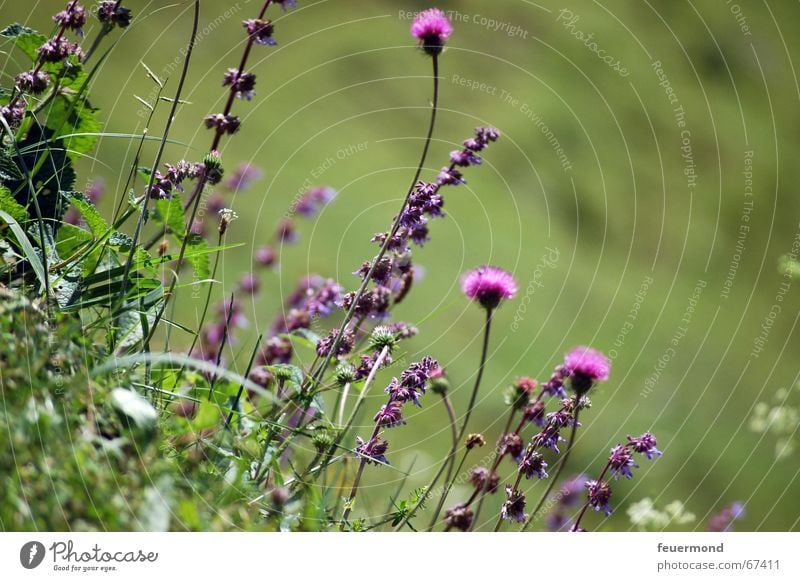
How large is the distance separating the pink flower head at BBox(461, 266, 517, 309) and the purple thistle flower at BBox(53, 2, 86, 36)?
2.52 feet

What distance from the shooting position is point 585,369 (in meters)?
1.21

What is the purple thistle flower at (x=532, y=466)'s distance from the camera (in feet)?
3.96

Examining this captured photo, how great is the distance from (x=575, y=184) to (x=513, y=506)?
3650mm

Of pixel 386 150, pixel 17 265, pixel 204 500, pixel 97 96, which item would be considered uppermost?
pixel 386 150

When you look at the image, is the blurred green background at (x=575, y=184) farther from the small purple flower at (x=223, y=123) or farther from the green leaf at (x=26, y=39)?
the small purple flower at (x=223, y=123)

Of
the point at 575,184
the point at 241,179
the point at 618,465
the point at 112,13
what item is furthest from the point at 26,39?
the point at 575,184

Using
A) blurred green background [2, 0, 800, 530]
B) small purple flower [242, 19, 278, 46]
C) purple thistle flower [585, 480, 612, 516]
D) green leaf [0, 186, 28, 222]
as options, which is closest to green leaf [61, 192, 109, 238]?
green leaf [0, 186, 28, 222]

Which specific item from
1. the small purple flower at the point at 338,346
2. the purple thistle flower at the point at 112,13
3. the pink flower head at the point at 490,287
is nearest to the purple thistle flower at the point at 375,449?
the small purple flower at the point at 338,346

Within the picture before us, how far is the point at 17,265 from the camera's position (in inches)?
50.6

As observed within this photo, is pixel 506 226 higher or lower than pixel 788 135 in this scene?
lower

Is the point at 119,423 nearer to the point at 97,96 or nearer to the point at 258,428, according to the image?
the point at 258,428

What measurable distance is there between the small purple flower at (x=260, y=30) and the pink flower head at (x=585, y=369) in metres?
0.69

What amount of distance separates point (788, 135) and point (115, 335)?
5.09 m
